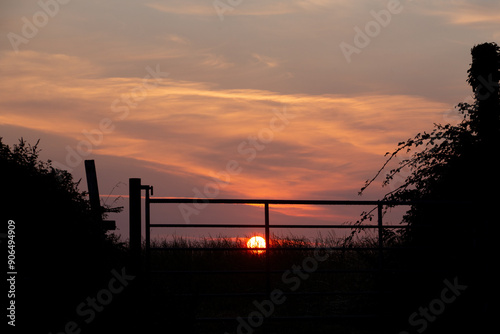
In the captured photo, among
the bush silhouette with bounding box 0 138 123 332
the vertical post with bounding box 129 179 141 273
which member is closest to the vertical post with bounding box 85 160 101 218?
the vertical post with bounding box 129 179 141 273

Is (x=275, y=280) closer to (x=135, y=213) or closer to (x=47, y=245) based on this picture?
(x=135, y=213)

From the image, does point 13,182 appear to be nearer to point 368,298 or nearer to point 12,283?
point 12,283

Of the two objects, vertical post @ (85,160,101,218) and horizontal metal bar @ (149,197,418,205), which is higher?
vertical post @ (85,160,101,218)

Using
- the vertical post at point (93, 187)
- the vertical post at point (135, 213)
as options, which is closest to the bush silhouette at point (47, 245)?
the vertical post at point (135, 213)

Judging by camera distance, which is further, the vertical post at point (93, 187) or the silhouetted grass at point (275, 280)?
the silhouetted grass at point (275, 280)

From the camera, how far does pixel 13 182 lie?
724 centimetres

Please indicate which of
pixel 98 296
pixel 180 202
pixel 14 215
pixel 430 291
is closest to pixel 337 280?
pixel 430 291

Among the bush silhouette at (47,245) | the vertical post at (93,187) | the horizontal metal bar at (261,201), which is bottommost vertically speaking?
the bush silhouette at (47,245)

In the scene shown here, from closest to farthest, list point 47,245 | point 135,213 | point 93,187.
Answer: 1. point 47,245
2. point 135,213
3. point 93,187

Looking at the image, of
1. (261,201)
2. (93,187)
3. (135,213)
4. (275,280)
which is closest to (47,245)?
(135,213)

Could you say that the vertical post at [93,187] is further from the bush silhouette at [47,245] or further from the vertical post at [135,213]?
the bush silhouette at [47,245]

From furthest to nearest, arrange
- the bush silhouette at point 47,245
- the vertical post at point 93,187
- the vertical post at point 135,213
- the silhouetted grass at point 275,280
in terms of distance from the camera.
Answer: the silhouetted grass at point 275,280 → the vertical post at point 93,187 → the vertical post at point 135,213 → the bush silhouette at point 47,245

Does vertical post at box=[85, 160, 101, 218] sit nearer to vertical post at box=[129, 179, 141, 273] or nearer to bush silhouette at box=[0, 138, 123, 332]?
vertical post at box=[129, 179, 141, 273]

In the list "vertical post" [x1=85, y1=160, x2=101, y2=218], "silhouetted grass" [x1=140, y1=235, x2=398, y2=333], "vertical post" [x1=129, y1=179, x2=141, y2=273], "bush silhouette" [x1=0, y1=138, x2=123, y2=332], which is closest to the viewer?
"bush silhouette" [x1=0, y1=138, x2=123, y2=332]
